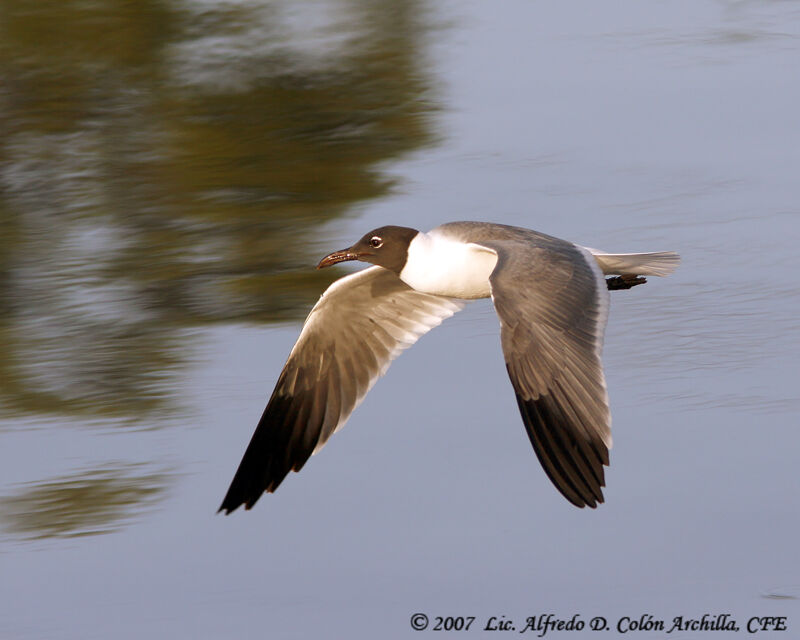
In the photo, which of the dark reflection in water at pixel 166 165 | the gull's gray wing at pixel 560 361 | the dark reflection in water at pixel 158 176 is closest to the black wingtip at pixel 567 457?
the gull's gray wing at pixel 560 361

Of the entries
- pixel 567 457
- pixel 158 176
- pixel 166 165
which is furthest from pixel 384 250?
pixel 166 165

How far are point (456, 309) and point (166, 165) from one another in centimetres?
389

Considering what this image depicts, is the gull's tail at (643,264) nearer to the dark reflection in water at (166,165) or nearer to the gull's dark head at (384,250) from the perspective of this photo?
the gull's dark head at (384,250)

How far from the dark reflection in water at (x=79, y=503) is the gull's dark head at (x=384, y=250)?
1.13 meters

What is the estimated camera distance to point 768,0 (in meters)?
11.8

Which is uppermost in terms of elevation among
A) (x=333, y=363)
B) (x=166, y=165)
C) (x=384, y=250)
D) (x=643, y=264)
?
(x=384, y=250)

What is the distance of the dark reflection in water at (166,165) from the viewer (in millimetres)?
7605

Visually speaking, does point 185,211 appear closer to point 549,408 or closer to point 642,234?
point 642,234

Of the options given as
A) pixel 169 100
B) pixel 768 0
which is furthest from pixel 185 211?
pixel 768 0

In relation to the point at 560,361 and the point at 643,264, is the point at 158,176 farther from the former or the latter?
the point at 560,361

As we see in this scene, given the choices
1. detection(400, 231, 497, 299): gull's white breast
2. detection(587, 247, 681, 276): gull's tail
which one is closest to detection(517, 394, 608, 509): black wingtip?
detection(400, 231, 497, 299): gull's white breast

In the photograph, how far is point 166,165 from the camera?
31.8 ft

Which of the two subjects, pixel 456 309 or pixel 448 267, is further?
pixel 456 309

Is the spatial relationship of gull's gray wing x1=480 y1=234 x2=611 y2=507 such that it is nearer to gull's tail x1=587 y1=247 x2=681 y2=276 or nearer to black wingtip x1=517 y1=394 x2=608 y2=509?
black wingtip x1=517 y1=394 x2=608 y2=509
